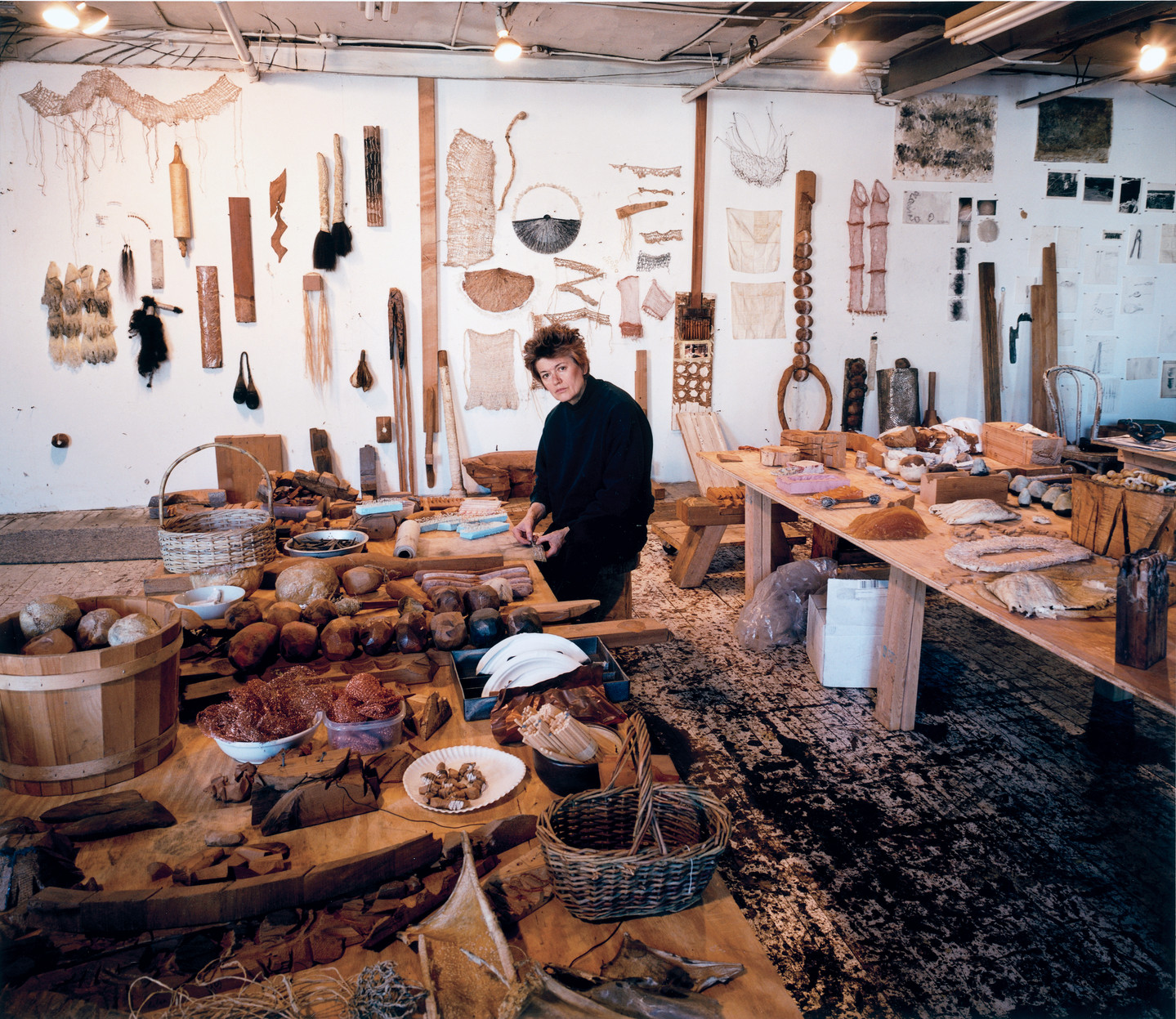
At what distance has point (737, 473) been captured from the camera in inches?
193

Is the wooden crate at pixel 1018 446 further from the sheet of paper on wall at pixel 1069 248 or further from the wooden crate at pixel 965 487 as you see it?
the sheet of paper on wall at pixel 1069 248

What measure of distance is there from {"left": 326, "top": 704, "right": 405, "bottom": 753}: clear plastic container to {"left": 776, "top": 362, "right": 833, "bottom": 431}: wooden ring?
661 centimetres

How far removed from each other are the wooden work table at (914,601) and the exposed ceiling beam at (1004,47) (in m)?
4.00

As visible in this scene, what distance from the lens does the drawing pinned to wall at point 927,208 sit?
7.76 metres

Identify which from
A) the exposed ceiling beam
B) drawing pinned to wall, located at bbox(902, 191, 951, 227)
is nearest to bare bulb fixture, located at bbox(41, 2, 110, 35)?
the exposed ceiling beam

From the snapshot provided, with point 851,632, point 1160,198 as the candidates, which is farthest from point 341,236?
point 1160,198

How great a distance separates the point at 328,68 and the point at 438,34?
97cm

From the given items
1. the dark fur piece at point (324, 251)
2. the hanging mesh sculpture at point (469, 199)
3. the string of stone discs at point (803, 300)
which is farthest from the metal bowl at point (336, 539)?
the string of stone discs at point (803, 300)

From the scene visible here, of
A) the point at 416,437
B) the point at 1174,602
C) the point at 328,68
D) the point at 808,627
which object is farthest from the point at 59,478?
the point at 1174,602

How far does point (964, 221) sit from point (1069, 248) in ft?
4.03

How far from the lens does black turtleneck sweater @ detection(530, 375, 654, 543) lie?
3596mm

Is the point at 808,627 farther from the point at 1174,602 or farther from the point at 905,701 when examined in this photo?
the point at 1174,602

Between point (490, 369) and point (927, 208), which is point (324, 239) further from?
point (927, 208)

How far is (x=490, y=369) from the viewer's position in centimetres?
731
